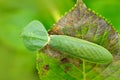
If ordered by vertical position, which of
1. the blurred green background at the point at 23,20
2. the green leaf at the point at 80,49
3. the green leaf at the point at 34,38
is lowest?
the green leaf at the point at 80,49

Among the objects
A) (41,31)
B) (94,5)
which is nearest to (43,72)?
(41,31)

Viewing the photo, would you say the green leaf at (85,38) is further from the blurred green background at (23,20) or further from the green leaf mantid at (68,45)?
the blurred green background at (23,20)

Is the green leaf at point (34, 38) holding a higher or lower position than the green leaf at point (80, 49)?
higher

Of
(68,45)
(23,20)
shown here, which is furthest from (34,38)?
(23,20)

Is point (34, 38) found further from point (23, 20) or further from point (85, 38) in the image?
point (23, 20)

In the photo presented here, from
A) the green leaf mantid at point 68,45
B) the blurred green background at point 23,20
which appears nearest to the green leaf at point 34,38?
the green leaf mantid at point 68,45

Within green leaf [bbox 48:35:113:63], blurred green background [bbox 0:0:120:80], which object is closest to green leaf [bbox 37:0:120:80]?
green leaf [bbox 48:35:113:63]
